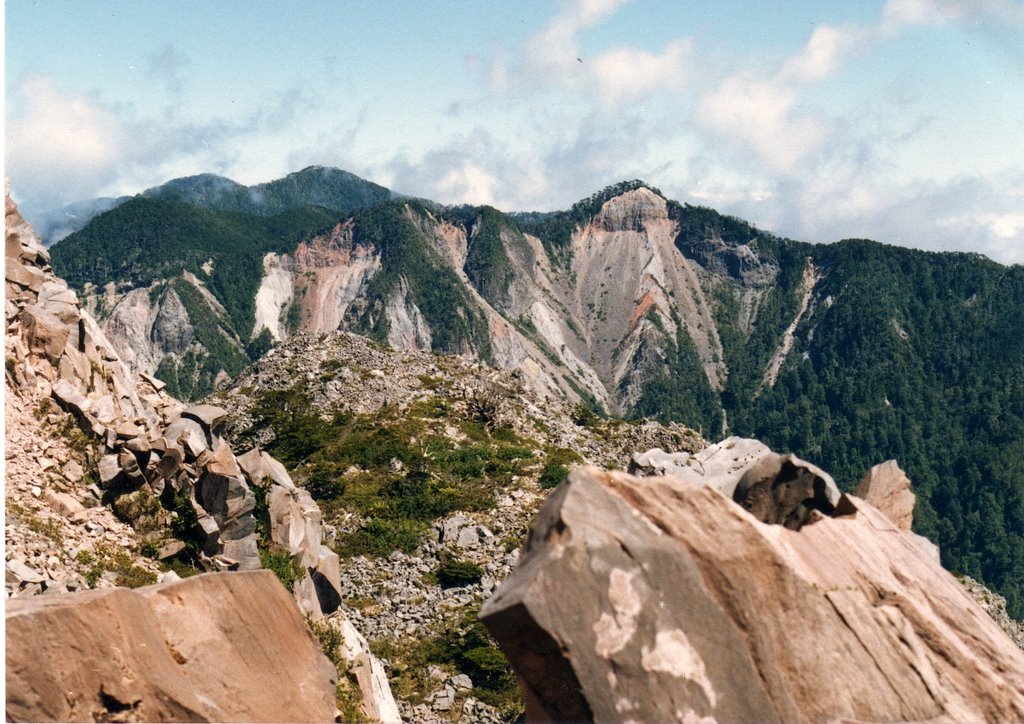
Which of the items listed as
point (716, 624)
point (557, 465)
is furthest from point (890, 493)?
point (557, 465)

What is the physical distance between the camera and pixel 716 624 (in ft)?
46.5

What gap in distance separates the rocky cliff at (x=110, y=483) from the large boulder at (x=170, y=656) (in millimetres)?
7074

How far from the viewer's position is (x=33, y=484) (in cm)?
2581

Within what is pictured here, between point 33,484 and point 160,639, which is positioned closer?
point 160,639

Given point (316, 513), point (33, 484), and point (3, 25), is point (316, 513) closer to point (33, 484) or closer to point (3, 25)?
point (33, 484)

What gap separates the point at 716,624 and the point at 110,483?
68.1 feet

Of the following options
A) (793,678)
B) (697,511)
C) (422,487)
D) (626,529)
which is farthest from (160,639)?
(422,487)

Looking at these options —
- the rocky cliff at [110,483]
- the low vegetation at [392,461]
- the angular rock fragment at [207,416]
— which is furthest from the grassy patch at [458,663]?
the angular rock fragment at [207,416]

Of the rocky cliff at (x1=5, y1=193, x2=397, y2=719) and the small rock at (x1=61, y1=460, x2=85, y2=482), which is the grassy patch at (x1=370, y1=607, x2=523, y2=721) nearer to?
the rocky cliff at (x1=5, y1=193, x2=397, y2=719)

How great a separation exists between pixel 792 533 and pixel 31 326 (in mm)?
25144

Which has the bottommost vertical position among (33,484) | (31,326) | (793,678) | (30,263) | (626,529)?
(793,678)

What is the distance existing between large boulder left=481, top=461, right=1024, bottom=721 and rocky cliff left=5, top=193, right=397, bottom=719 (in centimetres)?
1396

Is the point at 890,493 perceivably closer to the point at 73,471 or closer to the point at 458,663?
the point at 458,663

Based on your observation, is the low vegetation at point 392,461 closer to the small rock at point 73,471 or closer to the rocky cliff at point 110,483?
the rocky cliff at point 110,483
